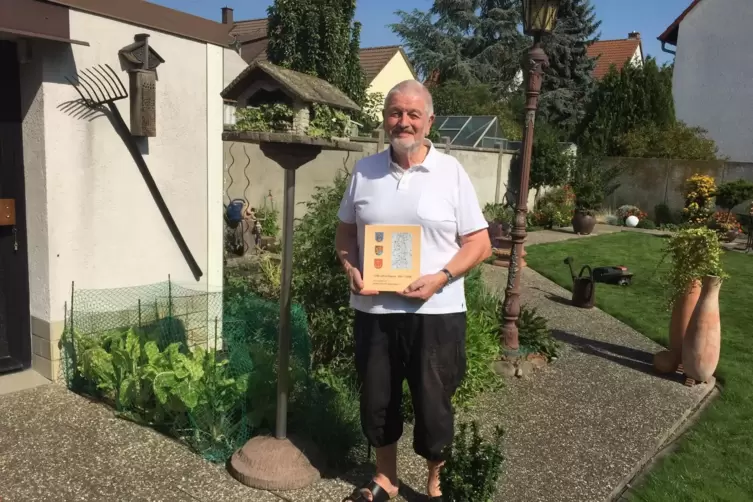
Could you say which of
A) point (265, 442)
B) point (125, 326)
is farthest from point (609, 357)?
point (125, 326)

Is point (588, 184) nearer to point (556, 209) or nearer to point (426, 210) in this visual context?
point (556, 209)

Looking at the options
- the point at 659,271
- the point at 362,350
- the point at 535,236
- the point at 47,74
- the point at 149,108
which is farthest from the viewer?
the point at 535,236

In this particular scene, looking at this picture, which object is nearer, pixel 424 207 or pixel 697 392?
pixel 424 207

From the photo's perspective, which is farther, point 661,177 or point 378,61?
point 378,61

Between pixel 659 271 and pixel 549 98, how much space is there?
18.3 m

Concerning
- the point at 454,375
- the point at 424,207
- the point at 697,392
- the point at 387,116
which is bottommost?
the point at 697,392

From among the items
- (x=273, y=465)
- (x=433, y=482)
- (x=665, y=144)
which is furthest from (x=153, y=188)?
(x=665, y=144)

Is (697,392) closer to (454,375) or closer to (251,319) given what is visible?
(454,375)

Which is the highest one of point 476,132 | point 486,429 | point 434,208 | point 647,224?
point 476,132

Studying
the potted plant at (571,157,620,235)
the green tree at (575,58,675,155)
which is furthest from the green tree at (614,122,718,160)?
the potted plant at (571,157,620,235)

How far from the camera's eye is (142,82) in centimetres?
397

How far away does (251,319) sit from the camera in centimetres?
471

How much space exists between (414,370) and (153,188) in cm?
254

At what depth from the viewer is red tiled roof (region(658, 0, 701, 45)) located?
22266mm
